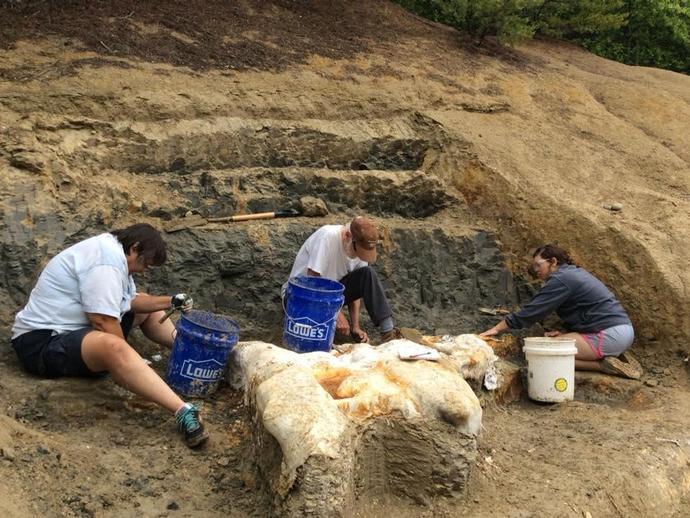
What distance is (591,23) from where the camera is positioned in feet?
32.7


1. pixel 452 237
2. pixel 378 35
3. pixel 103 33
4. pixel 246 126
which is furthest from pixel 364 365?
pixel 378 35

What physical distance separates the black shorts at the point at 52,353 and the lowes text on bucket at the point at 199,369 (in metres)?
0.45

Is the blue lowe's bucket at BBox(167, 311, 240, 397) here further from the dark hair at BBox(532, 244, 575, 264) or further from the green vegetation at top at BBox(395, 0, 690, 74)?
the green vegetation at top at BBox(395, 0, 690, 74)

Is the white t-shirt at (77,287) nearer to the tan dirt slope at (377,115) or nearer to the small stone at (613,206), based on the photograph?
the tan dirt slope at (377,115)

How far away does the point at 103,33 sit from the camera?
23.5 ft

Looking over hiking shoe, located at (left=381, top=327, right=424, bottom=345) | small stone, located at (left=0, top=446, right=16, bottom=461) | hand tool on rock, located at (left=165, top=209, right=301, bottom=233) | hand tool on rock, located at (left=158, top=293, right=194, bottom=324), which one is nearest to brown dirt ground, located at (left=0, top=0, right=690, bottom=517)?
small stone, located at (left=0, top=446, right=16, bottom=461)

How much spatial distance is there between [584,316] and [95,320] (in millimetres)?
3664

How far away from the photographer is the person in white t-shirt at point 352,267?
527cm

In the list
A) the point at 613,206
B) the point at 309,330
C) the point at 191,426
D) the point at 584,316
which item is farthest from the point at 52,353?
the point at 613,206

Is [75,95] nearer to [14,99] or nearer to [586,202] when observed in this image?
[14,99]

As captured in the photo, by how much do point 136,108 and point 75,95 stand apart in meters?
0.47

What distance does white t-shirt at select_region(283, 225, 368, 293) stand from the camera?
5312 millimetres

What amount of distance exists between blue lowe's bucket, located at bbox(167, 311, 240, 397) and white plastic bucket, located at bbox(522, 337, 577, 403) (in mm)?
2206

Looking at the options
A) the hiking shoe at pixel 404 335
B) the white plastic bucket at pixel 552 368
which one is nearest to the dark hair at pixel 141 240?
the hiking shoe at pixel 404 335
